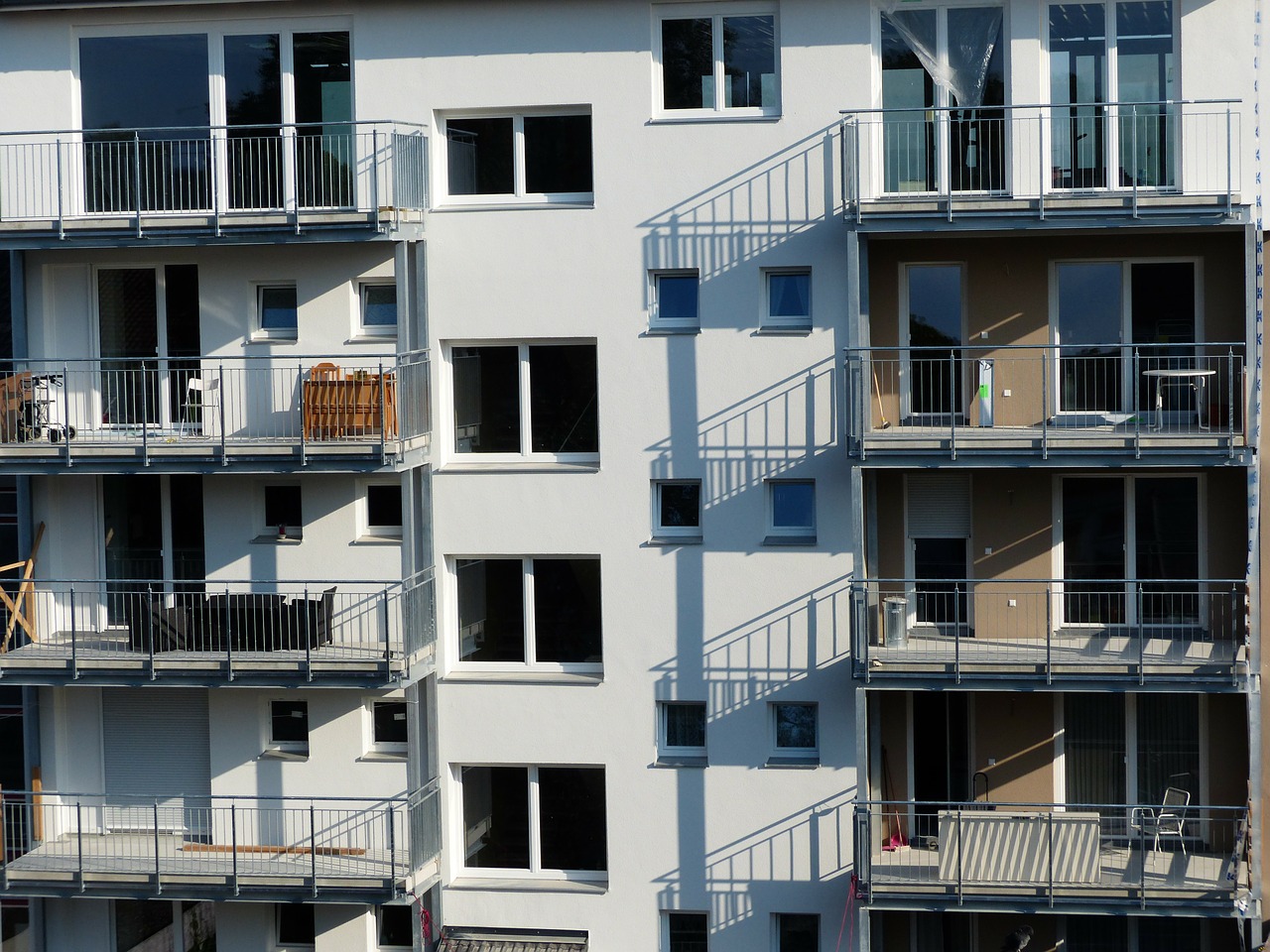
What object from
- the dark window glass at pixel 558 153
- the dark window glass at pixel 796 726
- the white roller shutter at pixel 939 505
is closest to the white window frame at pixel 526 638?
the dark window glass at pixel 796 726

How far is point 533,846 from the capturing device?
2019cm

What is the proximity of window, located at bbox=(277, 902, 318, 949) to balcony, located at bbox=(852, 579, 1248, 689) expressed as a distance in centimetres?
714

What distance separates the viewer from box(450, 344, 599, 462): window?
65.4 ft

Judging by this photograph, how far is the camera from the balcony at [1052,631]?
709 inches

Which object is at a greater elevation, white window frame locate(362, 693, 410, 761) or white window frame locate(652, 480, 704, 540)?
white window frame locate(652, 480, 704, 540)

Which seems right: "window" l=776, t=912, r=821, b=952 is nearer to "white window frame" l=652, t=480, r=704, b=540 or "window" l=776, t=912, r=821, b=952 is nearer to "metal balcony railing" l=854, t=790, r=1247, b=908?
"metal balcony railing" l=854, t=790, r=1247, b=908

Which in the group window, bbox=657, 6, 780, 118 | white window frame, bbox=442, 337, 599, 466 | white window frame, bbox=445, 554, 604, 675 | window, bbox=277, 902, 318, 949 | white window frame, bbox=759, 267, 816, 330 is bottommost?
window, bbox=277, 902, 318, 949

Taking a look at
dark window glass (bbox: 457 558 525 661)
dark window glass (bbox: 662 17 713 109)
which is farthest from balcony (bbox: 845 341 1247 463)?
dark window glass (bbox: 457 558 525 661)

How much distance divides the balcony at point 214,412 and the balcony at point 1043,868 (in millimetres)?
6557

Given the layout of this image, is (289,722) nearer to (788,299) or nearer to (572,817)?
(572,817)

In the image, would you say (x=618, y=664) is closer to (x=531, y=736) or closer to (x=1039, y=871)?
(x=531, y=736)

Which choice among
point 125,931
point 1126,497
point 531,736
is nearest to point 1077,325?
point 1126,497

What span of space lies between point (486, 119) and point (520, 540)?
15.5 feet

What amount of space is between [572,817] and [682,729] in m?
1.61
